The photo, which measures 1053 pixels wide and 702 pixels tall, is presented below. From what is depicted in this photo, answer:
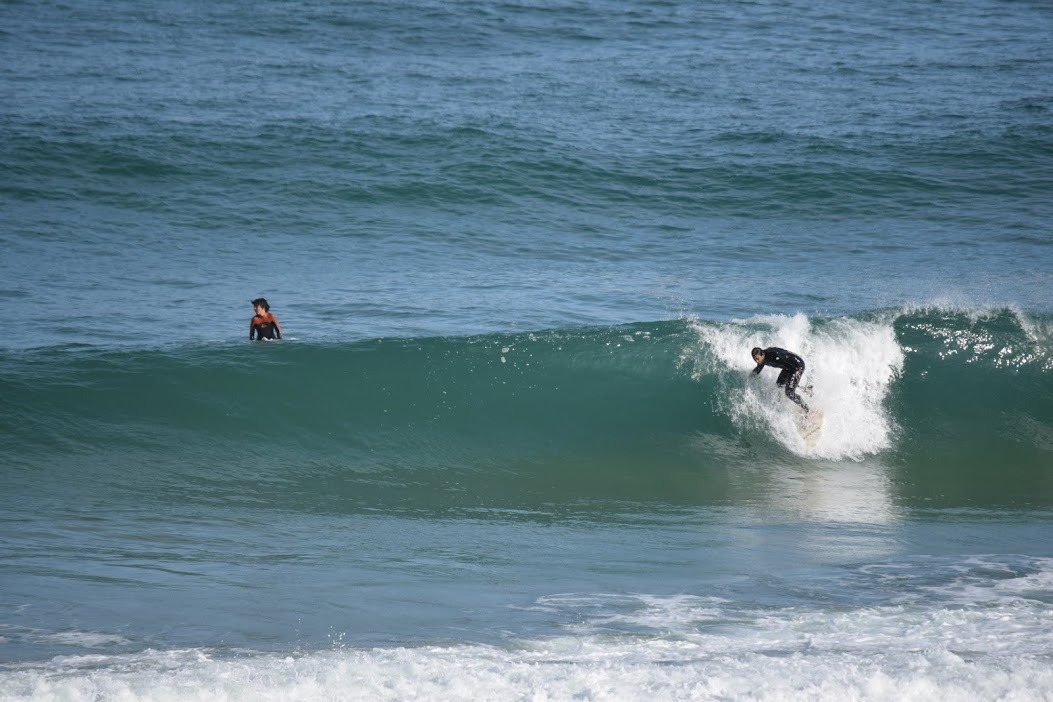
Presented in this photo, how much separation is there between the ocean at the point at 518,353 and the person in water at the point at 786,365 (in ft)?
0.79

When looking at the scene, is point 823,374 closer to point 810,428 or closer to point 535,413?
point 810,428

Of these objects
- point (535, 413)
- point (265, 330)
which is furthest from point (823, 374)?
point (265, 330)

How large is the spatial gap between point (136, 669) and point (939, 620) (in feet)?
14.3

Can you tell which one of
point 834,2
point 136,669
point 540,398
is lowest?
point 136,669

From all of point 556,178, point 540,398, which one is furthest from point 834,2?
point 540,398

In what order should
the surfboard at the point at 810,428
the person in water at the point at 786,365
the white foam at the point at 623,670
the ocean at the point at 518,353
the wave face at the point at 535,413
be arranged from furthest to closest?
the person in water at the point at 786,365 < the surfboard at the point at 810,428 < the wave face at the point at 535,413 < the ocean at the point at 518,353 < the white foam at the point at 623,670

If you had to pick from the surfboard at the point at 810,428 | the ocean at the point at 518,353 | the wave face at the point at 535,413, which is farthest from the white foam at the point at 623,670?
the surfboard at the point at 810,428

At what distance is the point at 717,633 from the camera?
6.12m

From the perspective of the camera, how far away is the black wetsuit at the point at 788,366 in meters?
11.4

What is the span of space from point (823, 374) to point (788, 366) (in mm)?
1080

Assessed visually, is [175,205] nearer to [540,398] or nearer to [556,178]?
[556,178]

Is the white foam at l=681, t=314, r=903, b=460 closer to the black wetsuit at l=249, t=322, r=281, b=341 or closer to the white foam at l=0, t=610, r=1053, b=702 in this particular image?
the black wetsuit at l=249, t=322, r=281, b=341

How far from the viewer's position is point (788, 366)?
448 inches

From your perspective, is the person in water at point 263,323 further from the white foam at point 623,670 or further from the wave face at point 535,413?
the white foam at point 623,670
